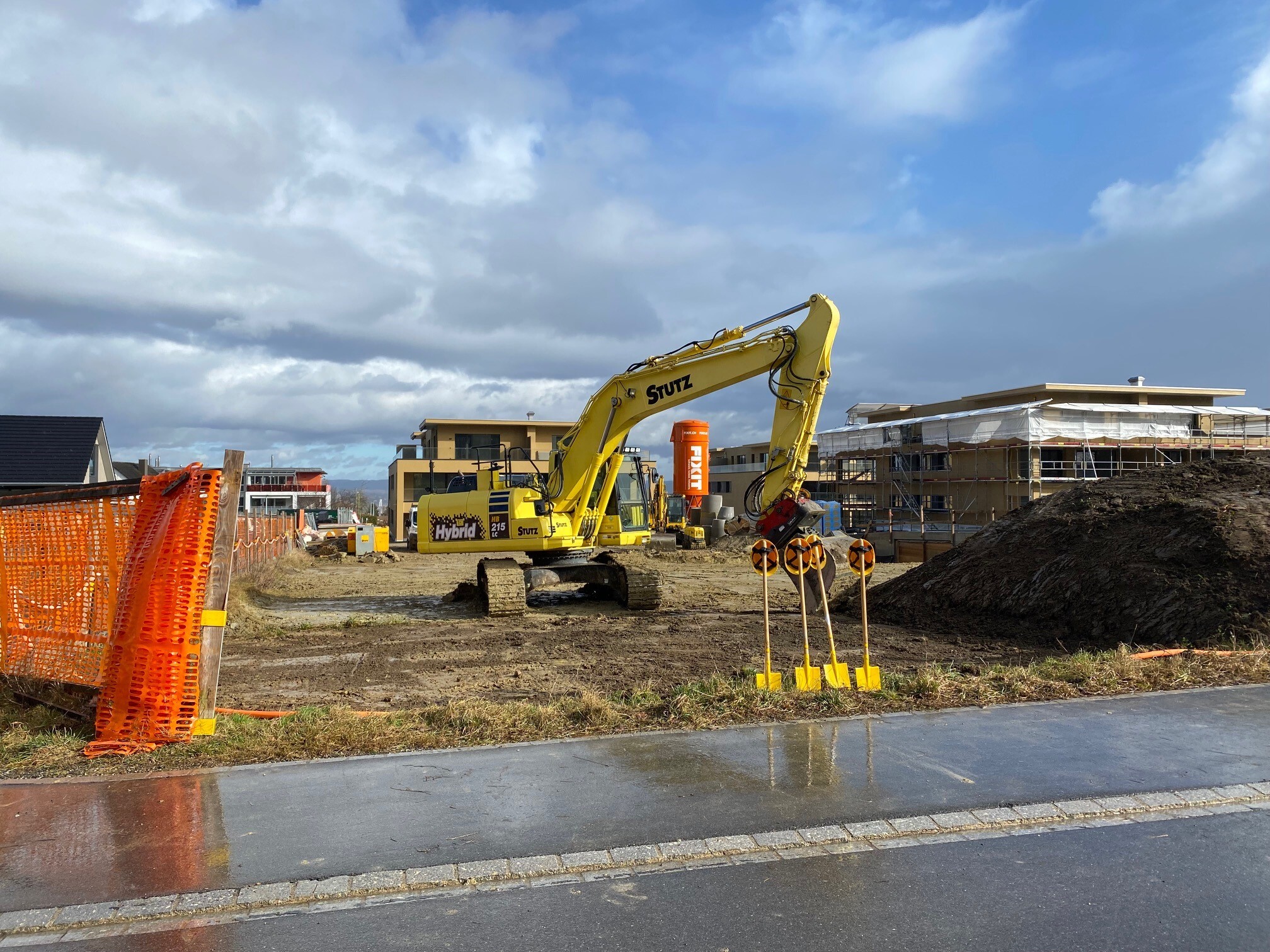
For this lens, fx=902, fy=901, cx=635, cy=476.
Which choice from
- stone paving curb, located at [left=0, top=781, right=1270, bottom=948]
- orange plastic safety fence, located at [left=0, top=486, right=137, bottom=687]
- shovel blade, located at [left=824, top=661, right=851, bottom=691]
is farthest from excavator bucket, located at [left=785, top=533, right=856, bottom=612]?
orange plastic safety fence, located at [left=0, top=486, right=137, bottom=687]

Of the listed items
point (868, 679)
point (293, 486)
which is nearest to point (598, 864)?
point (868, 679)

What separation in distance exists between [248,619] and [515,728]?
909 cm

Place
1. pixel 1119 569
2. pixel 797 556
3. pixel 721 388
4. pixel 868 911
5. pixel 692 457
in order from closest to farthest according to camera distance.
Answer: pixel 868 911
pixel 797 556
pixel 1119 569
pixel 721 388
pixel 692 457

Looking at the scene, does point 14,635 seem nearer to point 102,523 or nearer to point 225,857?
point 102,523

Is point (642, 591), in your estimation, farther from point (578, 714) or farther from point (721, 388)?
point (578, 714)

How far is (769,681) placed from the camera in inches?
317

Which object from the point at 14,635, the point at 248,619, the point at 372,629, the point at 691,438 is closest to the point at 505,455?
the point at 372,629

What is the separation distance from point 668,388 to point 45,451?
2426cm

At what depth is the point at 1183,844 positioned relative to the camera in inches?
187

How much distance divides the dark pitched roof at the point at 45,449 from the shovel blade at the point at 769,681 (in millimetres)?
27020

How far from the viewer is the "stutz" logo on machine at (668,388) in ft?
49.8

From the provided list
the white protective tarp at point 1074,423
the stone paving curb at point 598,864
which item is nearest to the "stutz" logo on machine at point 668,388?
the stone paving curb at point 598,864

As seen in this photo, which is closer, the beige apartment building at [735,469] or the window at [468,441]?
the window at [468,441]

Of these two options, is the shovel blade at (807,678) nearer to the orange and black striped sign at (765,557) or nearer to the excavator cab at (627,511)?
the orange and black striped sign at (765,557)
